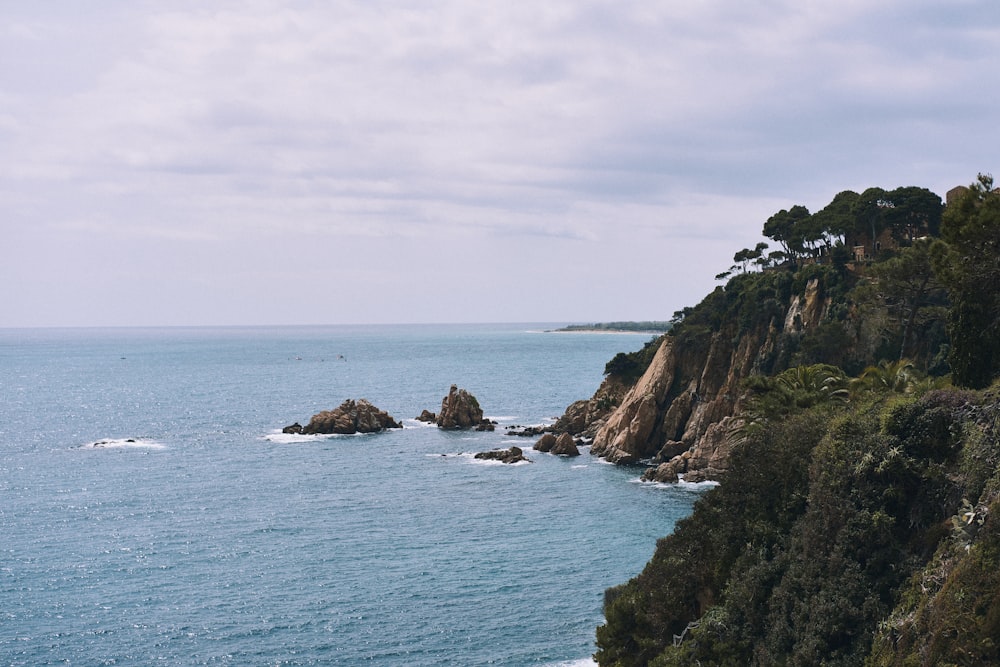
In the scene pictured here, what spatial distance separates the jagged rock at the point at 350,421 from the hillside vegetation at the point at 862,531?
6964 centimetres

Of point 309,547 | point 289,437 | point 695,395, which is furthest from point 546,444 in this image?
point 309,547

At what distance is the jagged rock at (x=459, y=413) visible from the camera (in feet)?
363

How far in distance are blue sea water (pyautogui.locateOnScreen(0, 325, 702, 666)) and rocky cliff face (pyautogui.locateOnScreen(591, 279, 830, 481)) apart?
15.7 feet

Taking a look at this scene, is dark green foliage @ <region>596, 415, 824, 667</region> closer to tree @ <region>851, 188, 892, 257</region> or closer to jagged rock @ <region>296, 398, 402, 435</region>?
tree @ <region>851, 188, 892, 257</region>

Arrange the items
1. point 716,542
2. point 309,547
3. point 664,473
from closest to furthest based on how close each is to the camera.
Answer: point 716,542 → point 309,547 → point 664,473

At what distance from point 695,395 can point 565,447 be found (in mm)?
14740

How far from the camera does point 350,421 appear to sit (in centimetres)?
10681

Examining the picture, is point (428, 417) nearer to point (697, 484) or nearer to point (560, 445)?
point (560, 445)

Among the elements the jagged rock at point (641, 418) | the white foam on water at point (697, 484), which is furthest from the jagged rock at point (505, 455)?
the white foam on water at point (697, 484)

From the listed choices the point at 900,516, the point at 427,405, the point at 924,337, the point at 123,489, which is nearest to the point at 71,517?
the point at 123,489

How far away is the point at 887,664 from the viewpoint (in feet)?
64.9

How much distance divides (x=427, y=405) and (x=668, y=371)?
60.0 meters

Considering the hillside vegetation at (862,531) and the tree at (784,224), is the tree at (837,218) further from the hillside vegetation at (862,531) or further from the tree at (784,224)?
the hillside vegetation at (862,531)

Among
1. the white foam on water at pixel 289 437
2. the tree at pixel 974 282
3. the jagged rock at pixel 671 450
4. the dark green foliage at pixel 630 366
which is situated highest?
the tree at pixel 974 282
